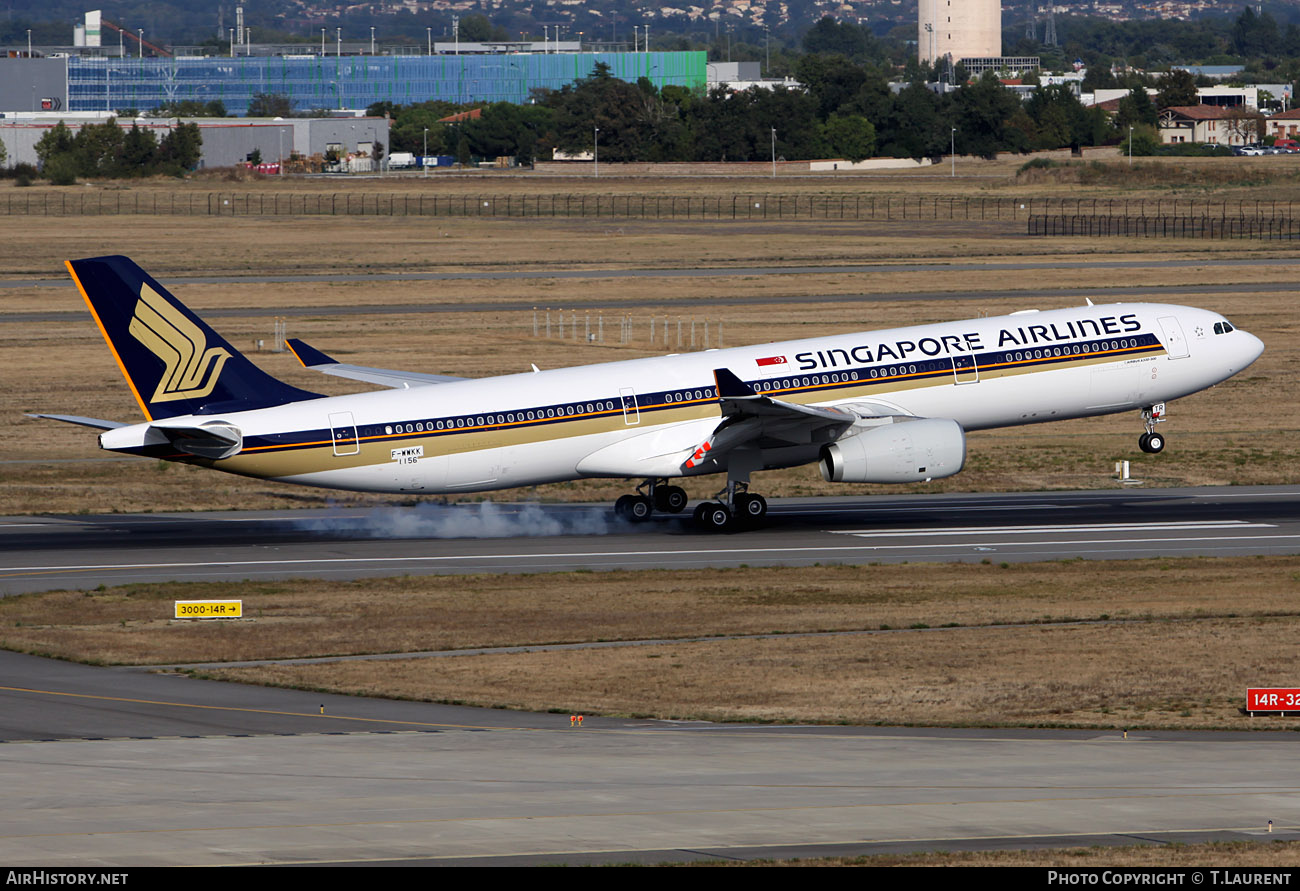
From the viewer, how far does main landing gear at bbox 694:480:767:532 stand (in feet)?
162

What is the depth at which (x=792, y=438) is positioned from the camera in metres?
47.7

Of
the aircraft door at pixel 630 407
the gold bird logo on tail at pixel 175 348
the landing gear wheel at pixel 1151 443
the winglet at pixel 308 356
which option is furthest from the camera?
the landing gear wheel at pixel 1151 443

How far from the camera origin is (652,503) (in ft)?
168

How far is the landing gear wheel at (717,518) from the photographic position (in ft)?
162

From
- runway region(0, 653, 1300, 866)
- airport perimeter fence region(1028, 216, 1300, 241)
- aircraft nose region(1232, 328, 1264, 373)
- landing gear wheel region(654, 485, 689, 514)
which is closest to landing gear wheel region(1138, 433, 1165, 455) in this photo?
aircraft nose region(1232, 328, 1264, 373)

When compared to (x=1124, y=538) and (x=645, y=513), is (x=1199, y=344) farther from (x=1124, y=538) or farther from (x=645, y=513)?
(x=645, y=513)

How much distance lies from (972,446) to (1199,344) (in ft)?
38.2

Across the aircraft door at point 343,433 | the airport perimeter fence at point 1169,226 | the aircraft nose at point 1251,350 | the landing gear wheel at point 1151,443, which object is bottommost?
the landing gear wheel at point 1151,443

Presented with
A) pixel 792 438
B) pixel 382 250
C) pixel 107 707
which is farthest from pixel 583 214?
pixel 107 707

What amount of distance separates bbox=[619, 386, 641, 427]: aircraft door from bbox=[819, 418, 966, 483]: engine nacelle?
536 centimetres

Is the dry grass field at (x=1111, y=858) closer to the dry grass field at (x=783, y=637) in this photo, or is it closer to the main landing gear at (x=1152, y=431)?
the dry grass field at (x=783, y=637)

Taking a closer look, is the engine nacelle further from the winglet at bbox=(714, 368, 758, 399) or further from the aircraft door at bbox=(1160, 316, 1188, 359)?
the aircraft door at bbox=(1160, 316, 1188, 359)

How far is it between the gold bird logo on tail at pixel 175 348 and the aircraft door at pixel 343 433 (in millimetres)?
3198

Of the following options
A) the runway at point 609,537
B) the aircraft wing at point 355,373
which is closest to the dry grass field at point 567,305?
the runway at point 609,537
